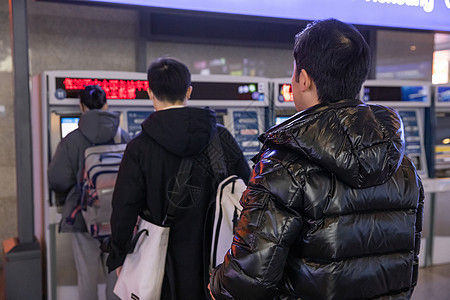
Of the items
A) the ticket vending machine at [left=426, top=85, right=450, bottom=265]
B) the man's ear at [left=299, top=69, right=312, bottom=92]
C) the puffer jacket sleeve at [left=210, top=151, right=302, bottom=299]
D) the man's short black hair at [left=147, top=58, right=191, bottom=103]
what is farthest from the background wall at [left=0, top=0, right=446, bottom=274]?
the puffer jacket sleeve at [left=210, top=151, right=302, bottom=299]

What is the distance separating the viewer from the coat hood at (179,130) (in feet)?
5.62

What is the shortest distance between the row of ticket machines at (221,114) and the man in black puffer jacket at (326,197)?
A: 78.0 inches

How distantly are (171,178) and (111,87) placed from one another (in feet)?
4.32

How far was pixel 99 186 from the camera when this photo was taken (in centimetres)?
227

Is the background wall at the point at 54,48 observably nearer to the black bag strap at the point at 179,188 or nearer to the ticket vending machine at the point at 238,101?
the ticket vending machine at the point at 238,101

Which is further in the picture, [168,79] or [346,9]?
[346,9]

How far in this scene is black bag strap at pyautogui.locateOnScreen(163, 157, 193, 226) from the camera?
1753 millimetres

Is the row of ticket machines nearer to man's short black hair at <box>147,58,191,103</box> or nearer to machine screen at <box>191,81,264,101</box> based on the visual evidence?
machine screen at <box>191,81,264,101</box>

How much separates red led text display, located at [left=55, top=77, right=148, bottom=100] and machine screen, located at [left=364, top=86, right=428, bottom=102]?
1.98 metres

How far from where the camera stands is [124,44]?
422 cm

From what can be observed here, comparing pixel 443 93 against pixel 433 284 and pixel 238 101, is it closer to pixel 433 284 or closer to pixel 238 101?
pixel 433 284

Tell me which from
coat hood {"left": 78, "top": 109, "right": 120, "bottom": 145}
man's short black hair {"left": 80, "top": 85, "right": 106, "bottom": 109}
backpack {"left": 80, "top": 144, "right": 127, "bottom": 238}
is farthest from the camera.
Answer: man's short black hair {"left": 80, "top": 85, "right": 106, "bottom": 109}

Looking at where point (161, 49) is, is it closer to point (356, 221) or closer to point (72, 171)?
point (72, 171)

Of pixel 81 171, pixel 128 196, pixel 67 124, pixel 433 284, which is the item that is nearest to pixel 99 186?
pixel 81 171
